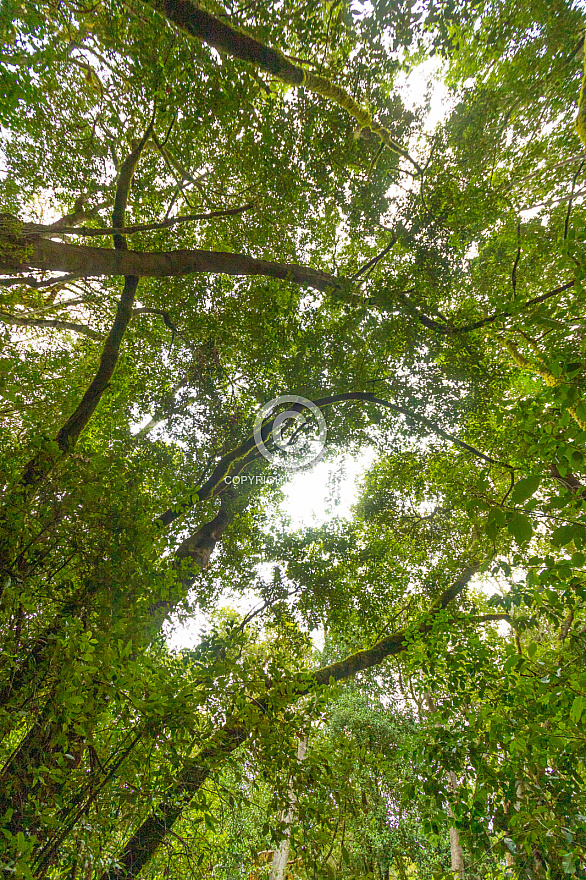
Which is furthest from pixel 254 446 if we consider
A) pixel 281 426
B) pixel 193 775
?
pixel 193 775

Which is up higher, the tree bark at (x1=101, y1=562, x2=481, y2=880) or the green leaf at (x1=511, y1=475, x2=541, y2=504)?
the green leaf at (x1=511, y1=475, x2=541, y2=504)

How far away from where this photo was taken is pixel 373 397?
6914 mm

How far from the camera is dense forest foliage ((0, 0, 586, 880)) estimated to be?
2500 mm

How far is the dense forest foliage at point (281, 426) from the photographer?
2.50 metres

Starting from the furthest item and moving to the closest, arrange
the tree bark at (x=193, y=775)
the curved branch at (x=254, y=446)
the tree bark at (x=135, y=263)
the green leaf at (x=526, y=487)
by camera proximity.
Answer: the curved branch at (x=254, y=446) → the tree bark at (x=135, y=263) → the tree bark at (x=193, y=775) → the green leaf at (x=526, y=487)

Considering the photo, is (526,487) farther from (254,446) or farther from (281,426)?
(281,426)

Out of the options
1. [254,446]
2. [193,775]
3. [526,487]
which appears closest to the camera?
[526,487]

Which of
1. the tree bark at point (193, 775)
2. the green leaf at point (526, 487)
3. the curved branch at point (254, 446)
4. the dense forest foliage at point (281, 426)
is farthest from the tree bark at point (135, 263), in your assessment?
the tree bark at point (193, 775)

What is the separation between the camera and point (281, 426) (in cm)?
761

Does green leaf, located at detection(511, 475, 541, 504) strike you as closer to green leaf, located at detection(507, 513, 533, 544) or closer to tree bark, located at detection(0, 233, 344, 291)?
green leaf, located at detection(507, 513, 533, 544)

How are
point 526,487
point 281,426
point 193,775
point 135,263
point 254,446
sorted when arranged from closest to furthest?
point 526,487
point 193,775
point 135,263
point 254,446
point 281,426

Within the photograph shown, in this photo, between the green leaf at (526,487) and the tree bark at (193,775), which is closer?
the green leaf at (526,487)

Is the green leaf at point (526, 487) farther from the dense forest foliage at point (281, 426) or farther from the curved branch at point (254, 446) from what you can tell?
the curved branch at point (254, 446)

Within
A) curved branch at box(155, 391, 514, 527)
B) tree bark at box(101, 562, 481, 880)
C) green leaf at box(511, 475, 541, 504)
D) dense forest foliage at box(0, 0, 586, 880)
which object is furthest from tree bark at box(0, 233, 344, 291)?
tree bark at box(101, 562, 481, 880)
